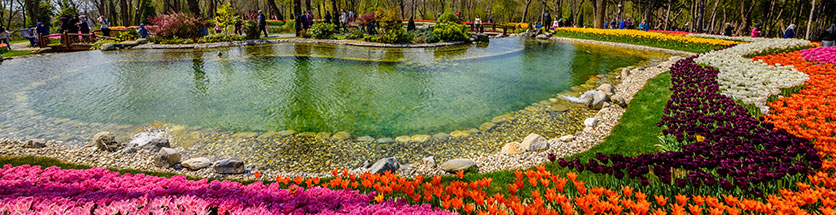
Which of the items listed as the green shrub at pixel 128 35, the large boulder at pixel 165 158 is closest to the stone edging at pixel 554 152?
the large boulder at pixel 165 158

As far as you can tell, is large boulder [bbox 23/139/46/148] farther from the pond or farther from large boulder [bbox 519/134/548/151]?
large boulder [bbox 519/134/548/151]

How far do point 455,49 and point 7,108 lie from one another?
17.2m

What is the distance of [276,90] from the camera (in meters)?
10.2

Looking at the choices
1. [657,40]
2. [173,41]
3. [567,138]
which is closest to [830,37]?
[657,40]

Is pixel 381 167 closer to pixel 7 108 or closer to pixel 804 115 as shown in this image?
pixel 804 115

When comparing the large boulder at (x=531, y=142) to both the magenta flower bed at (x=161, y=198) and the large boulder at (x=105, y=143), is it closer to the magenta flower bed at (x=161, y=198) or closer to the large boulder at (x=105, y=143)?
the magenta flower bed at (x=161, y=198)

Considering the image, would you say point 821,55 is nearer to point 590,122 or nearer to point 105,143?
point 590,122

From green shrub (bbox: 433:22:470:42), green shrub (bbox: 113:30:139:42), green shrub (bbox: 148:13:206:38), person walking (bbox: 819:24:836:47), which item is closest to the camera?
person walking (bbox: 819:24:836:47)

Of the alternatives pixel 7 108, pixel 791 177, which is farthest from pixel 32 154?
pixel 791 177

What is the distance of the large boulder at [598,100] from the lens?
28.6 feet

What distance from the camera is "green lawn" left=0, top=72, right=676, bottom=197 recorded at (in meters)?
4.37

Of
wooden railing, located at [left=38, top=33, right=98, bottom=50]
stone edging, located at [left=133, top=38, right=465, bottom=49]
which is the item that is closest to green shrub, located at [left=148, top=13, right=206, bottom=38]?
stone edging, located at [left=133, top=38, right=465, bottom=49]

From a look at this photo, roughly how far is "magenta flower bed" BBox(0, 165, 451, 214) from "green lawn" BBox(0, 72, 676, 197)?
1.30 metres

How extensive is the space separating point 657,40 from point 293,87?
21.1 m
